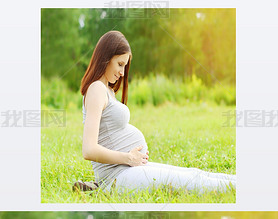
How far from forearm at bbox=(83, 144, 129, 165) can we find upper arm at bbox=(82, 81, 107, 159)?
0.07ft

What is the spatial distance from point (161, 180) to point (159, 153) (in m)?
1.17

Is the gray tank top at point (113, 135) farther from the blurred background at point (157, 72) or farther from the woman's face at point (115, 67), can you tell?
the blurred background at point (157, 72)

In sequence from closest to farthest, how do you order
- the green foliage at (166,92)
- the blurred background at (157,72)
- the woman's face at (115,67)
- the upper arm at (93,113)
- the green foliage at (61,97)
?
the upper arm at (93,113) → the woman's face at (115,67) → the blurred background at (157,72) → the green foliage at (61,97) → the green foliage at (166,92)

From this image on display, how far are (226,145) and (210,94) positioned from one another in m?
3.09

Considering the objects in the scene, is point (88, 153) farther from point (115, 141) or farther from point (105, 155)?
point (115, 141)

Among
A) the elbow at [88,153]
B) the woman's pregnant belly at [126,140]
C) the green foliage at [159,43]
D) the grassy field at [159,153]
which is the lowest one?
the grassy field at [159,153]

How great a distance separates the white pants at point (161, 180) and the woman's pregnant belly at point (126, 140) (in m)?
0.13

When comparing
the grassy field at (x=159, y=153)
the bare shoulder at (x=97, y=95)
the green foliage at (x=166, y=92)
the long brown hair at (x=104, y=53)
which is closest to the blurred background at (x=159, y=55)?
the green foliage at (x=166, y=92)

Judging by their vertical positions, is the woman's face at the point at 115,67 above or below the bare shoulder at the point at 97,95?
above

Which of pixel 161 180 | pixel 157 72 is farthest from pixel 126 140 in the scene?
pixel 157 72

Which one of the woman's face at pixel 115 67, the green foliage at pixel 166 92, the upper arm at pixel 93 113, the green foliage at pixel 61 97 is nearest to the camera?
the upper arm at pixel 93 113

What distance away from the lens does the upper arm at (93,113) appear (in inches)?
76.0

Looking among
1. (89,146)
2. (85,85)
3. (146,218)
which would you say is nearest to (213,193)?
(146,218)

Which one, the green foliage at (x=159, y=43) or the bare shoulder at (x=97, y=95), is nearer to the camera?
the bare shoulder at (x=97, y=95)
